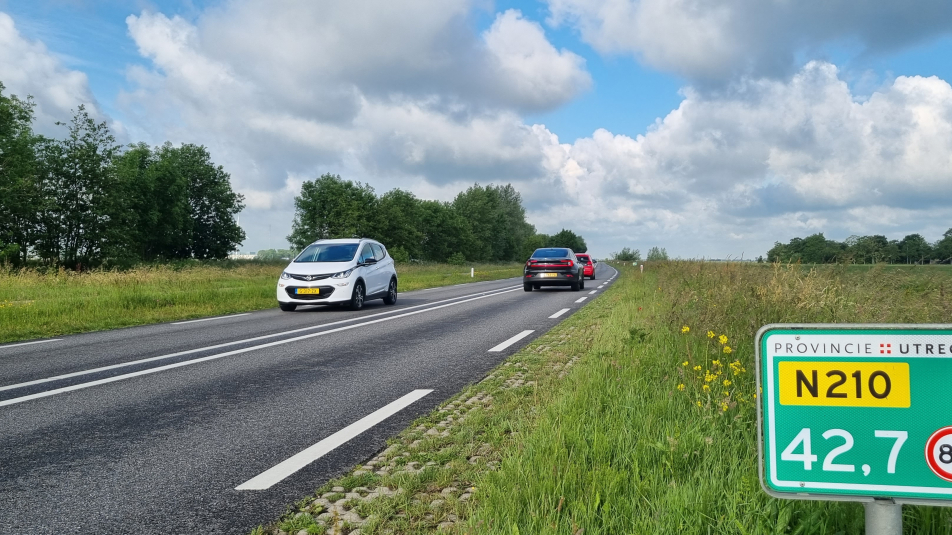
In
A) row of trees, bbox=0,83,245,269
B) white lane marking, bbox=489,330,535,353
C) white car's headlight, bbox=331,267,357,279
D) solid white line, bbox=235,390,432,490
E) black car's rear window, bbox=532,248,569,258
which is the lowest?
white lane marking, bbox=489,330,535,353

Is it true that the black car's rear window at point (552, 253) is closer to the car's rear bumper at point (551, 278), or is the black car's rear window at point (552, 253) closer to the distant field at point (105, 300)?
the car's rear bumper at point (551, 278)

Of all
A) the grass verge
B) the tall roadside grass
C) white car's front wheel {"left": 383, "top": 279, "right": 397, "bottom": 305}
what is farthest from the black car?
the grass verge

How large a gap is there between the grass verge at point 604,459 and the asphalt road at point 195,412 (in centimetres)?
40

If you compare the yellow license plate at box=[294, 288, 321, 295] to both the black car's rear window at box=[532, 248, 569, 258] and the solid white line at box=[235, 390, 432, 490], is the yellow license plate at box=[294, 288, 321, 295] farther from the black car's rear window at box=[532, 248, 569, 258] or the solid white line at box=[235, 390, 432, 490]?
the black car's rear window at box=[532, 248, 569, 258]

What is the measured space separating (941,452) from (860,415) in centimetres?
18

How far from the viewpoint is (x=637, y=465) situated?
10.9 feet

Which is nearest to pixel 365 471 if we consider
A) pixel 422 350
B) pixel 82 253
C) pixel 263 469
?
pixel 263 469

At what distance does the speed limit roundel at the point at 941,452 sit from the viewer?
150 cm

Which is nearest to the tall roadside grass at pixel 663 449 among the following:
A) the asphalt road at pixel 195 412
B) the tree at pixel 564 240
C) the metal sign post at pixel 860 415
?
the metal sign post at pixel 860 415

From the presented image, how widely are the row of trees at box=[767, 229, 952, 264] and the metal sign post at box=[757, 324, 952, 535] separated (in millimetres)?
9059

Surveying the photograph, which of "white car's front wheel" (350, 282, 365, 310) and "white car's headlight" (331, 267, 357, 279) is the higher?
"white car's headlight" (331, 267, 357, 279)

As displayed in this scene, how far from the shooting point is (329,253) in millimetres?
16500

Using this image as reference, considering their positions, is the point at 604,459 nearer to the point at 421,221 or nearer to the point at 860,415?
the point at 860,415

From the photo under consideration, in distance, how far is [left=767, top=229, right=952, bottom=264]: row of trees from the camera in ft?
31.3
